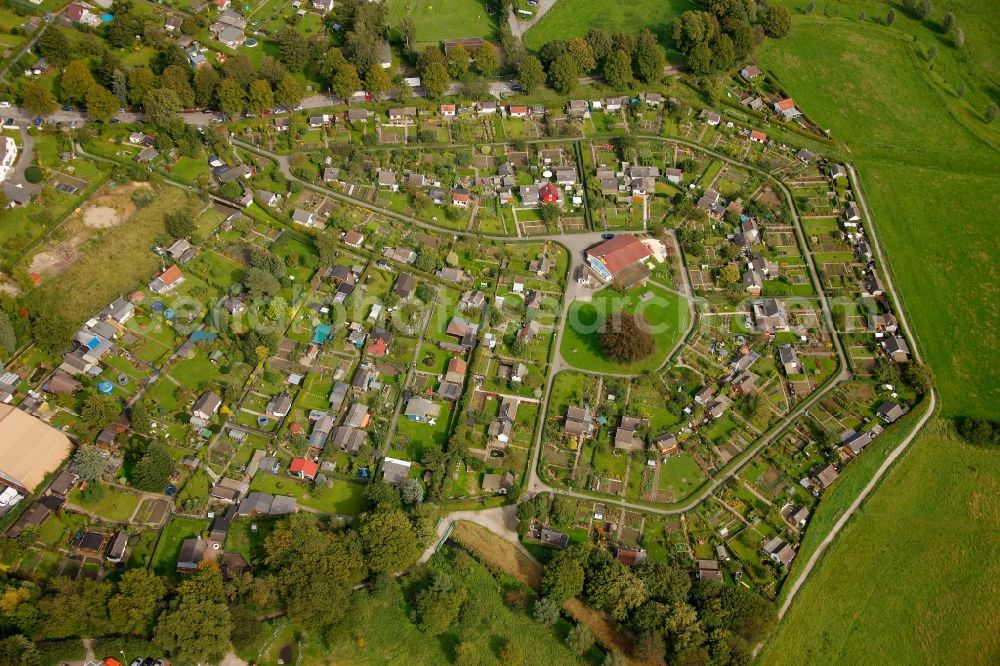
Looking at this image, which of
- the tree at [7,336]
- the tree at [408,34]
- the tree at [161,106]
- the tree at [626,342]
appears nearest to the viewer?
the tree at [7,336]

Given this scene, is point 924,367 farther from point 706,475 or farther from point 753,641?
point 753,641

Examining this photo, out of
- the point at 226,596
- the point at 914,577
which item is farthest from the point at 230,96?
the point at 914,577

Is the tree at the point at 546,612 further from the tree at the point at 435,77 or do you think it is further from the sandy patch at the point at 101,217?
the tree at the point at 435,77

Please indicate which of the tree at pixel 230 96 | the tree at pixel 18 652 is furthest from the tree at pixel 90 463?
the tree at pixel 230 96

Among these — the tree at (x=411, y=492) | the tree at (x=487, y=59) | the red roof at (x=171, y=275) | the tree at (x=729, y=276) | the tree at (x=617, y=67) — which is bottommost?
the red roof at (x=171, y=275)

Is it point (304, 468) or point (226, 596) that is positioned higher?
point (304, 468)

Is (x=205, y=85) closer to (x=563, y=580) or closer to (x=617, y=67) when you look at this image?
(x=617, y=67)
